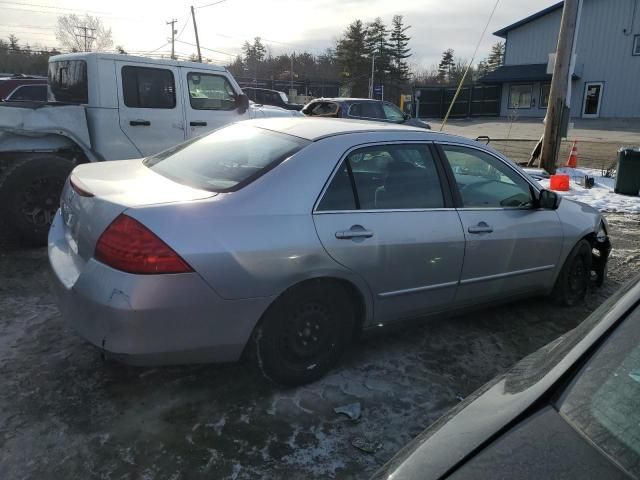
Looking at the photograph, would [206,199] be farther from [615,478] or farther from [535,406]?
[615,478]

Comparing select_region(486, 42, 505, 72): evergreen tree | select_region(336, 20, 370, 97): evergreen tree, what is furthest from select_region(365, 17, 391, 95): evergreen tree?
select_region(486, 42, 505, 72): evergreen tree

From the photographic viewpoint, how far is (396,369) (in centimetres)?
332

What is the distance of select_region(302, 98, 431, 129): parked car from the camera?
1325cm

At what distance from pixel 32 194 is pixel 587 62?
36748mm

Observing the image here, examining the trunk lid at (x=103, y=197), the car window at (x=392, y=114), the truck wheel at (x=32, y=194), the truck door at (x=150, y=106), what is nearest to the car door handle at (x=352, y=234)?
the trunk lid at (x=103, y=197)

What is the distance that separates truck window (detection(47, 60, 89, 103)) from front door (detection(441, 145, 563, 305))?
4654 millimetres

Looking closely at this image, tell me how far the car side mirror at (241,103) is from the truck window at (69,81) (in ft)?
6.63

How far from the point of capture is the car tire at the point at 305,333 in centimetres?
281

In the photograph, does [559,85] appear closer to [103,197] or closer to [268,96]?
[103,197]

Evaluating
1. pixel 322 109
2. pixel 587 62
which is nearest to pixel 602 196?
pixel 322 109

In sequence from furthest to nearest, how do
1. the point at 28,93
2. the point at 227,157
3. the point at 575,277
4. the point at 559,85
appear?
the point at 28,93, the point at 559,85, the point at 575,277, the point at 227,157

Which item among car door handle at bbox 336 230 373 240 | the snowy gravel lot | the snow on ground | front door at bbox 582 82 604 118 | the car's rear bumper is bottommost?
the snowy gravel lot

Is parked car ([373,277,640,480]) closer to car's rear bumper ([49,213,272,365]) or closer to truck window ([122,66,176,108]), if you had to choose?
car's rear bumper ([49,213,272,365])

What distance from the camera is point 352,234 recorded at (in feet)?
9.64
